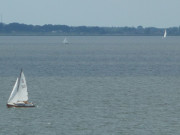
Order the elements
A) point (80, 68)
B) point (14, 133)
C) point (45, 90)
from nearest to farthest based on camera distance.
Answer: point (14, 133)
point (45, 90)
point (80, 68)

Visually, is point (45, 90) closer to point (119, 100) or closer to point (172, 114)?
point (119, 100)

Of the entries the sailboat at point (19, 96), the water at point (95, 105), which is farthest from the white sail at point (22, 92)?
the water at point (95, 105)

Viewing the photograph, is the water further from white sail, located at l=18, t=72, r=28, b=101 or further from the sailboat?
white sail, located at l=18, t=72, r=28, b=101

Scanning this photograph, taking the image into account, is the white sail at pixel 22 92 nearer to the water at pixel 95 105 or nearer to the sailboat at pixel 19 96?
the sailboat at pixel 19 96

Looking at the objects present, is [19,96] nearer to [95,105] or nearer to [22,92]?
[22,92]

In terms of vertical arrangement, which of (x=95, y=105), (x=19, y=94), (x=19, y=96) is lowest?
(x=95, y=105)

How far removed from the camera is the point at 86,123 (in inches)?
2286

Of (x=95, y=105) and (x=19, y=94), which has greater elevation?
(x=19, y=94)

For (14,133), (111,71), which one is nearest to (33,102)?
(14,133)

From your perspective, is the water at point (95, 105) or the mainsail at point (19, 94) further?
the mainsail at point (19, 94)

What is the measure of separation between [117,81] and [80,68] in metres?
30.0

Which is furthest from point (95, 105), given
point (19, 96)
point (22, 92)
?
point (19, 96)

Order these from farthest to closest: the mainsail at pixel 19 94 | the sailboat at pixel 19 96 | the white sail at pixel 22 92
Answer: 1. the white sail at pixel 22 92
2. the mainsail at pixel 19 94
3. the sailboat at pixel 19 96

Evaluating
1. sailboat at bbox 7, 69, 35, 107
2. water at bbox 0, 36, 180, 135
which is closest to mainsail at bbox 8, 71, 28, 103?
sailboat at bbox 7, 69, 35, 107
